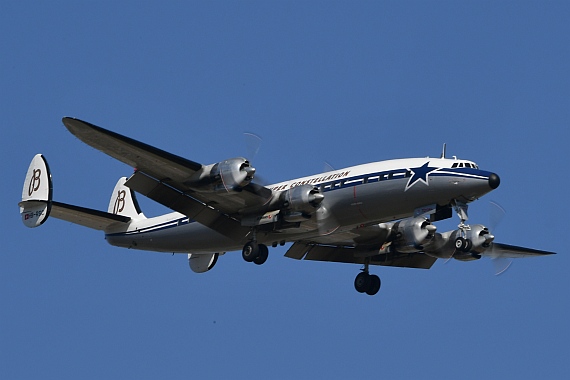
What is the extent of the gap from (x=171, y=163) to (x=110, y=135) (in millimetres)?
2282

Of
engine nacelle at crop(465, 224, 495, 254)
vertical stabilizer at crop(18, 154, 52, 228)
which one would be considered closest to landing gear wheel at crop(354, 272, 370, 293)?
engine nacelle at crop(465, 224, 495, 254)

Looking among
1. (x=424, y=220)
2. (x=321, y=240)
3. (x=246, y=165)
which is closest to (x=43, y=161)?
(x=246, y=165)

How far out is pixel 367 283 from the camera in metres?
37.1

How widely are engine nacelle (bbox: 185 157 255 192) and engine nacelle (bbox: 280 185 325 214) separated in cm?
178

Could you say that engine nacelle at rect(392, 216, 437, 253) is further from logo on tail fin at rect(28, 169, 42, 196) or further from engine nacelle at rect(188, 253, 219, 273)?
logo on tail fin at rect(28, 169, 42, 196)

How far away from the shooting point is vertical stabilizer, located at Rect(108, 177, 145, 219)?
1497 inches

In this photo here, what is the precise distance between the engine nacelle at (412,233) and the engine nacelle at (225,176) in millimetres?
7057

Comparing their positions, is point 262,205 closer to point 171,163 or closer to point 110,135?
point 171,163

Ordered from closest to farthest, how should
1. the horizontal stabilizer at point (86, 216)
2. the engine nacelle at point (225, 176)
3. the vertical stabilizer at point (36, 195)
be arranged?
the engine nacelle at point (225, 176) < the vertical stabilizer at point (36, 195) < the horizontal stabilizer at point (86, 216)

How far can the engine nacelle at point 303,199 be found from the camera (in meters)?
31.7

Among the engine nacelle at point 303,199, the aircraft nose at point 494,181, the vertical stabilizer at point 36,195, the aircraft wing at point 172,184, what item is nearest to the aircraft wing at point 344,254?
the aircraft wing at point 172,184

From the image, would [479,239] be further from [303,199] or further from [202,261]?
[202,261]

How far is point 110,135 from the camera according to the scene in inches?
1164

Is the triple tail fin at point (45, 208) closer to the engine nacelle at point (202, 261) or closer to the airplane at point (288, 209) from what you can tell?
the airplane at point (288, 209)
